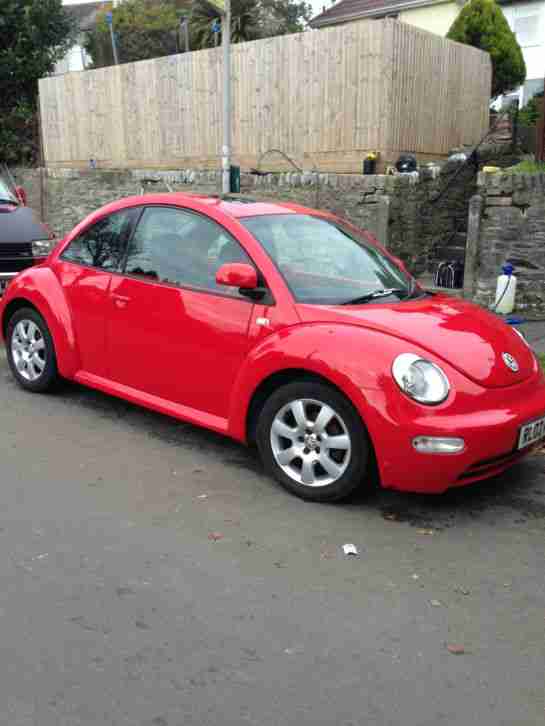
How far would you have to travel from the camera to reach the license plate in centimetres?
420

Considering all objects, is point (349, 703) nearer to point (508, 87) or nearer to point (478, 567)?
point (478, 567)

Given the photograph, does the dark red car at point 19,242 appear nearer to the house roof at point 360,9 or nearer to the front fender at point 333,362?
the front fender at point 333,362

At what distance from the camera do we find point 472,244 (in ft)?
32.1

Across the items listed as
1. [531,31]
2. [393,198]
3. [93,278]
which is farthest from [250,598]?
[531,31]

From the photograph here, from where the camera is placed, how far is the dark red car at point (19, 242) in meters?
8.91

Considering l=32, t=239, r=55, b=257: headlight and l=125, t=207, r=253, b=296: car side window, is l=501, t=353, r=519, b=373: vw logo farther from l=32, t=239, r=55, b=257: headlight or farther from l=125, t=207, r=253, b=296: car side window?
l=32, t=239, r=55, b=257: headlight

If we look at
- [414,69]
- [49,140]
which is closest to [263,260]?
[414,69]

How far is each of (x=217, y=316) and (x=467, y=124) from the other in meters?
10.3

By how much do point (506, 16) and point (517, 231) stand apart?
23.5m

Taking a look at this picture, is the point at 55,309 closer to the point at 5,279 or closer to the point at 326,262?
the point at 326,262

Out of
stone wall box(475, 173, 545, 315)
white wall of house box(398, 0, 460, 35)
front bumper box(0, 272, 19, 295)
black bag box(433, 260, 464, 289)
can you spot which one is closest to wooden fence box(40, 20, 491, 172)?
black bag box(433, 260, 464, 289)

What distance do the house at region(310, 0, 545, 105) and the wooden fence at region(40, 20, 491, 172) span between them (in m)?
16.4

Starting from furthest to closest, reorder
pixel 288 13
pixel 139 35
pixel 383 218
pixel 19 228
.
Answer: pixel 288 13 < pixel 139 35 < pixel 383 218 < pixel 19 228

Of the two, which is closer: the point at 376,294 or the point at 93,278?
the point at 376,294
